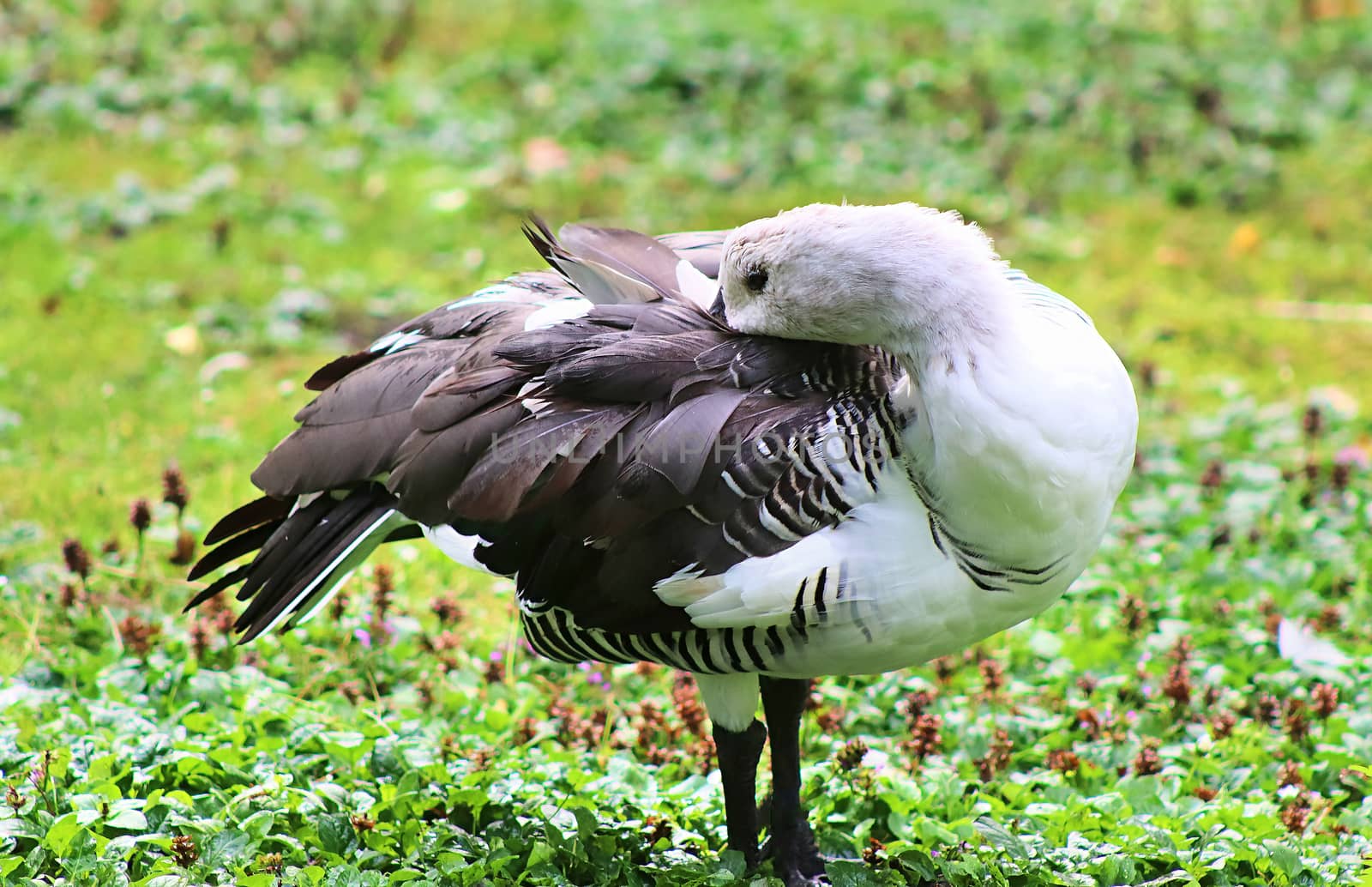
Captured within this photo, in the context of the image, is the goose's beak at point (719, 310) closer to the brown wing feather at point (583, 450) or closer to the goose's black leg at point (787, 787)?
the brown wing feather at point (583, 450)

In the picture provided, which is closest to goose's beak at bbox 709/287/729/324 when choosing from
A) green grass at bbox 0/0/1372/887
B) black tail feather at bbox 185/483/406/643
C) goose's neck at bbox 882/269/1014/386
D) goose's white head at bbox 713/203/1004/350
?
goose's white head at bbox 713/203/1004/350

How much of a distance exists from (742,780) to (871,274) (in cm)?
122

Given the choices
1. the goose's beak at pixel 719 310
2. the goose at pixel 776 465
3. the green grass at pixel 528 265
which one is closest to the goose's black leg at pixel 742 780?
the goose at pixel 776 465

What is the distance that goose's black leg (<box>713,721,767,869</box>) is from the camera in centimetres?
344

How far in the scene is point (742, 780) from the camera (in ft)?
11.4

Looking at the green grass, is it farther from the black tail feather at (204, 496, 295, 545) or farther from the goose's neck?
the goose's neck

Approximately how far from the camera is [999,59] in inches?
382

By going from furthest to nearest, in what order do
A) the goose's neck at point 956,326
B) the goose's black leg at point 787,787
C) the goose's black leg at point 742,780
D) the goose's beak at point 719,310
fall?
the goose's black leg at point 787,787
the goose's black leg at point 742,780
the goose's beak at point 719,310
the goose's neck at point 956,326

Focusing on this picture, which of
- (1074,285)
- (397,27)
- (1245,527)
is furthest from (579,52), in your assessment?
(1245,527)

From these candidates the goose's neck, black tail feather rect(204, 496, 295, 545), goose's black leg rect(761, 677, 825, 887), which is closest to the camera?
the goose's neck

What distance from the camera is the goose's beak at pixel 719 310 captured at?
131 inches

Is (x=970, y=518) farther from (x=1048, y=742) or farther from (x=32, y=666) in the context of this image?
(x=32, y=666)

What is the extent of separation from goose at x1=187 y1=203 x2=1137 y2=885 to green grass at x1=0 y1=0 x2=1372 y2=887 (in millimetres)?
493

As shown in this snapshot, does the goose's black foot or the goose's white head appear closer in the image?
the goose's white head
